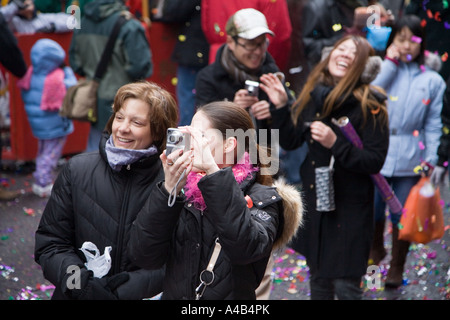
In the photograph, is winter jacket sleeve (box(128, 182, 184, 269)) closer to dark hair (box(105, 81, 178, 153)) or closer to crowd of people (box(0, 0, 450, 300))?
crowd of people (box(0, 0, 450, 300))

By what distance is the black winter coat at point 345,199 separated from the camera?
4293mm

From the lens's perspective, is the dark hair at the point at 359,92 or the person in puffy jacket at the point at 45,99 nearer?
the dark hair at the point at 359,92

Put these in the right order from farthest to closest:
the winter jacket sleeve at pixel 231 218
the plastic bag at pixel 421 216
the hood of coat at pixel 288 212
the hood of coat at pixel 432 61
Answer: the hood of coat at pixel 432 61 < the plastic bag at pixel 421 216 < the hood of coat at pixel 288 212 < the winter jacket sleeve at pixel 231 218

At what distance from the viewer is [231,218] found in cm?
254

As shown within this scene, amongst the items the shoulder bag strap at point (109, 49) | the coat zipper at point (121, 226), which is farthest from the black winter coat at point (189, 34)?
the coat zipper at point (121, 226)

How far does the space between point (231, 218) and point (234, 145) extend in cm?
43

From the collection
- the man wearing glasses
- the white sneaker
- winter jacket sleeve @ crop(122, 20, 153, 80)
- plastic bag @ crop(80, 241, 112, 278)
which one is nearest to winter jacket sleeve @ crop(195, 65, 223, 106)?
the man wearing glasses

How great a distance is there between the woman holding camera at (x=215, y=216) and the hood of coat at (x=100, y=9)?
11.1 feet

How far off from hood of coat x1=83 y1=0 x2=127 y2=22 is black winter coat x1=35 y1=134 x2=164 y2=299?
119 inches

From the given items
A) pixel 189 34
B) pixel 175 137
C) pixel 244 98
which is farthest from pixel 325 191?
pixel 189 34

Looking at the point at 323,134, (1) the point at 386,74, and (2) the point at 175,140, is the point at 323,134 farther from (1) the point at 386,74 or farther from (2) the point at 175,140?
(2) the point at 175,140

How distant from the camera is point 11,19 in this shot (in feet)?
25.6

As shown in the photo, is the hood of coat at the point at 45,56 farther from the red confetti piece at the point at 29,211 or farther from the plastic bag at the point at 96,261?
the plastic bag at the point at 96,261
